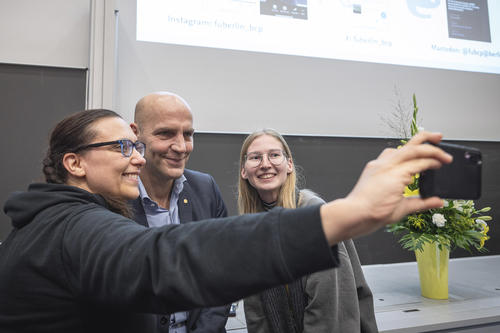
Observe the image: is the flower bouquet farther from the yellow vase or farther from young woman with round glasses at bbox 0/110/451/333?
young woman with round glasses at bbox 0/110/451/333

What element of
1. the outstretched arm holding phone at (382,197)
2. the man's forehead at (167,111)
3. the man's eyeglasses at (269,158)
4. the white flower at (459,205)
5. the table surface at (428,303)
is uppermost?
the man's forehead at (167,111)

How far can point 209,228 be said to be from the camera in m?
0.49

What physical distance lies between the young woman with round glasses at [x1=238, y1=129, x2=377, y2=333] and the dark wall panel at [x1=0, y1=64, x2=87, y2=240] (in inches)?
43.9

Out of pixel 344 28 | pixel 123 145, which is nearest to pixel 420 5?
pixel 344 28

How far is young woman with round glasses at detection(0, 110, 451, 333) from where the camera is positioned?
0.44m

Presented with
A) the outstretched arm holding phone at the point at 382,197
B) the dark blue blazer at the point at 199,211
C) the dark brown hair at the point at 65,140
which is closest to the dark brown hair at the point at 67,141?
the dark brown hair at the point at 65,140

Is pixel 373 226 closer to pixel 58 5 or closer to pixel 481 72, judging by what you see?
pixel 58 5

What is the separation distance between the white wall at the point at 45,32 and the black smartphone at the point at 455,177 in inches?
78.3

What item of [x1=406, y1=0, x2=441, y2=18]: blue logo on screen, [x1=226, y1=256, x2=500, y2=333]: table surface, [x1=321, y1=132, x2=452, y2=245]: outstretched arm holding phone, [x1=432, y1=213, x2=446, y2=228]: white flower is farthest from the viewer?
[x1=406, y1=0, x2=441, y2=18]: blue logo on screen

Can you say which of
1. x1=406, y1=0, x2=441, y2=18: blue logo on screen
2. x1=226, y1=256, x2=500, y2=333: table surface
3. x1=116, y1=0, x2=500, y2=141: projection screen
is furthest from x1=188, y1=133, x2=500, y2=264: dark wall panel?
x1=406, y1=0, x2=441, y2=18: blue logo on screen

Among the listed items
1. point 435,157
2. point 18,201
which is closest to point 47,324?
point 18,201

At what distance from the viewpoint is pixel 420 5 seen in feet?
8.30

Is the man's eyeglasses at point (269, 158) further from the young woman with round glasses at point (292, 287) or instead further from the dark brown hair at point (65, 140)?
the dark brown hair at point (65, 140)

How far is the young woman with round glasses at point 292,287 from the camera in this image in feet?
3.88
